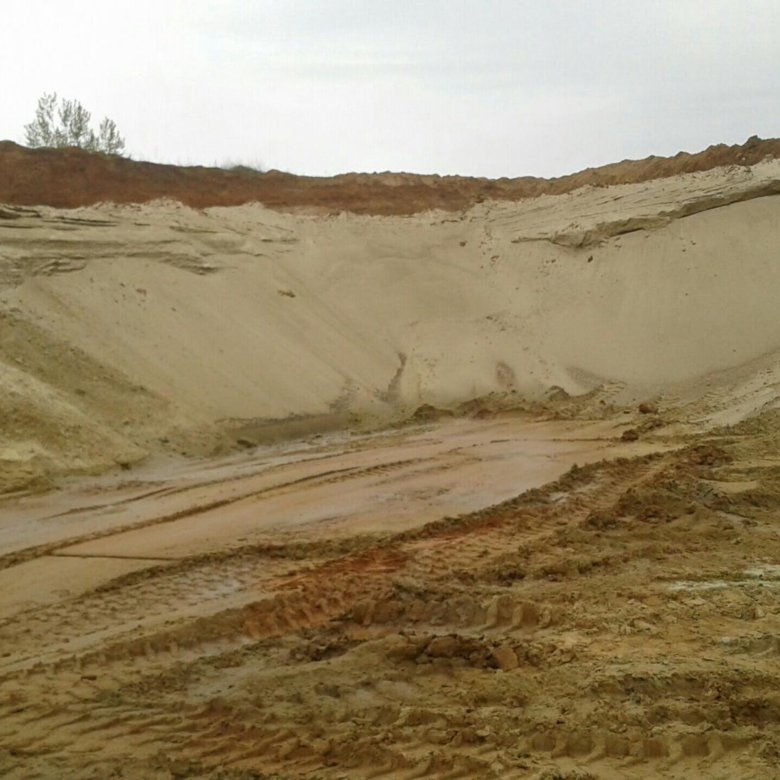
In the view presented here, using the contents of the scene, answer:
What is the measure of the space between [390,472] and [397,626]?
467cm

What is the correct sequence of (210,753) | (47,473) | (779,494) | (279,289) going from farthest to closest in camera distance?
(279,289)
(47,473)
(779,494)
(210,753)

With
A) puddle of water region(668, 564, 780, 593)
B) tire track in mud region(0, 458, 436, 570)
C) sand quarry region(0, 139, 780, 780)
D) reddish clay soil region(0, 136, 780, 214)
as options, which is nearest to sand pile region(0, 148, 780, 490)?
sand quarry region(0, 139, 780, 780)

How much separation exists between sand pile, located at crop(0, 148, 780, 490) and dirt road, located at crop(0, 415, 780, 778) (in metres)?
2.06

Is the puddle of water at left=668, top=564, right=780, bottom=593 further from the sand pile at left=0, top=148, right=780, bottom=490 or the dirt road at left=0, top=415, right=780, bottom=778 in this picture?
the sand pile at left=0, top=148, right=780, bottom=490

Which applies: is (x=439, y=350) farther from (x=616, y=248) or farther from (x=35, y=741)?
(x=35, y=741)

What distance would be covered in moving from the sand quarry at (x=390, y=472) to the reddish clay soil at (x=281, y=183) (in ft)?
0.28

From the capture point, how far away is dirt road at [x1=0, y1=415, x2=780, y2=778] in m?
3.88

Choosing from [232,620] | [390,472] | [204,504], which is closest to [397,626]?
[232,620]

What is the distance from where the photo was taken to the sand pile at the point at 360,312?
37.3 feet

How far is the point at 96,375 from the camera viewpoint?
1138 cm

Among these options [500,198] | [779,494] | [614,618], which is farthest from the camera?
[500,198]

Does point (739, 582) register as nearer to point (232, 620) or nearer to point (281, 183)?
point (232, 620)

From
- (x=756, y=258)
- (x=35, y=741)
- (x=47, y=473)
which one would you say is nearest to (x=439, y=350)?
Answer: (x=756, y=258)

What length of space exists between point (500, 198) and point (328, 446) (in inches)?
435
